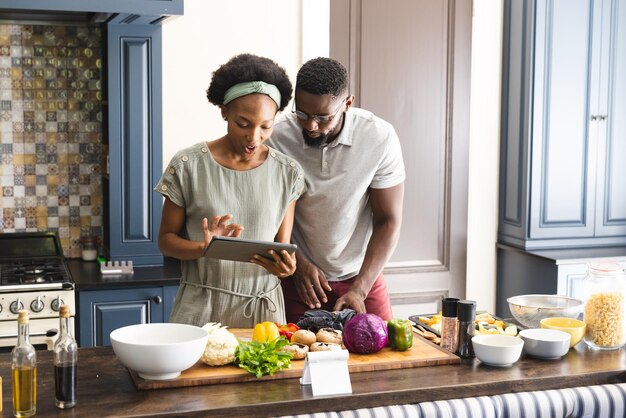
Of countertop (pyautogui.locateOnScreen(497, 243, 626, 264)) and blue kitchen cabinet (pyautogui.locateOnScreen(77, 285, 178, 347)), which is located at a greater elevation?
countertop (pyautogui.locateOnScreen(497, 243, 626, 264))

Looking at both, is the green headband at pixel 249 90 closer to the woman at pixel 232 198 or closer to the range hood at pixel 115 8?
the woman at pixel 232 198

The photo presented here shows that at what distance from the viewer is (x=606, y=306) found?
2508mm

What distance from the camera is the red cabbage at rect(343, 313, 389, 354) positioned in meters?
2.35

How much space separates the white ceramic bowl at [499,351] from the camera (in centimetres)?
230

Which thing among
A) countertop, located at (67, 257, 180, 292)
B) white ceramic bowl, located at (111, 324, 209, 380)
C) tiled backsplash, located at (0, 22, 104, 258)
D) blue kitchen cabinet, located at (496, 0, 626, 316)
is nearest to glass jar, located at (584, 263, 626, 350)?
white ceramic bowl, located at (111, 324, 209, 380)

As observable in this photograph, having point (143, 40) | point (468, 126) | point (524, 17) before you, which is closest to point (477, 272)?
point (468, 126)

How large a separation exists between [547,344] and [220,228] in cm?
100

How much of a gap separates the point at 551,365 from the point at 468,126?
2.71 m

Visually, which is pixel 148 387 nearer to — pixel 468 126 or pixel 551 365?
pixel 551 365

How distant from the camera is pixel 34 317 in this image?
361 centimetres

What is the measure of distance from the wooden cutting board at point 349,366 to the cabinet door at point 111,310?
1426 millimetres

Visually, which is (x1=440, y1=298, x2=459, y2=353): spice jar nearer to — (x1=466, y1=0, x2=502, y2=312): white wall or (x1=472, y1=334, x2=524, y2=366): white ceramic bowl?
(x1=472, y1=334, x2=524, y2=366): white ceramic bowl

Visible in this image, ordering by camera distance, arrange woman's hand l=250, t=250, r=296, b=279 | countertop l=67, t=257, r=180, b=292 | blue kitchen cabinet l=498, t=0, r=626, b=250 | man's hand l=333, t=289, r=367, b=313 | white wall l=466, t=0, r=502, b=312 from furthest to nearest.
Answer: white wall l=466, t=0, r=502, b=312, blue kitchen cabinet l=498, t=0, r=626, b=250, countertop l=67, t=257, r=180, b=292, man's hand l=333, t=289, r=367, b=313, woman's hand l=250, t=250, r=296, b=279

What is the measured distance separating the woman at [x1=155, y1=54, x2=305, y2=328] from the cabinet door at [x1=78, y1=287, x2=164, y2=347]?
1.15 meters
